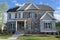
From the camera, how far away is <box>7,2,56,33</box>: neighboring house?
37156 millimetres

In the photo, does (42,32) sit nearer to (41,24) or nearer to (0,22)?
(41,24)

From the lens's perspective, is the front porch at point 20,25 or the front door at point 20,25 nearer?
the front porch at point 20,25

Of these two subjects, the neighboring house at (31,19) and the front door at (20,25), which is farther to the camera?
the front door at (20,25)

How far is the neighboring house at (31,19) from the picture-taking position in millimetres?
37156

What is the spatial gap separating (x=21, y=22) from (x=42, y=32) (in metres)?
5.53

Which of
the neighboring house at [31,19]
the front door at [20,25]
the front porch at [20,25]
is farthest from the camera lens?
the front door at [20,25]

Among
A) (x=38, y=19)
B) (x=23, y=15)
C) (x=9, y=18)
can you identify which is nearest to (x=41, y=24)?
(x=38, y=19)

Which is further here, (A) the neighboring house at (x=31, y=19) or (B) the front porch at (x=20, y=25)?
(B) the front porch at (x=20, y=25)

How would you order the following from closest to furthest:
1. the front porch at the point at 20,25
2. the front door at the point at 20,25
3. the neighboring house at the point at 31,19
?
the neighboring house at the point at 31,19
the front porch at the point at 20,25
the front door at the point at 20,25

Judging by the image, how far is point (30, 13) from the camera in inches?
1506

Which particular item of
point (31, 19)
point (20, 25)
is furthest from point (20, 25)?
point (31, 19)

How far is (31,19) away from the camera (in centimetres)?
3847

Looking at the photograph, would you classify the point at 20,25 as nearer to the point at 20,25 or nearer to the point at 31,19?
the point at 20,25

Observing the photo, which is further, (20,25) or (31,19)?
(20,25)
